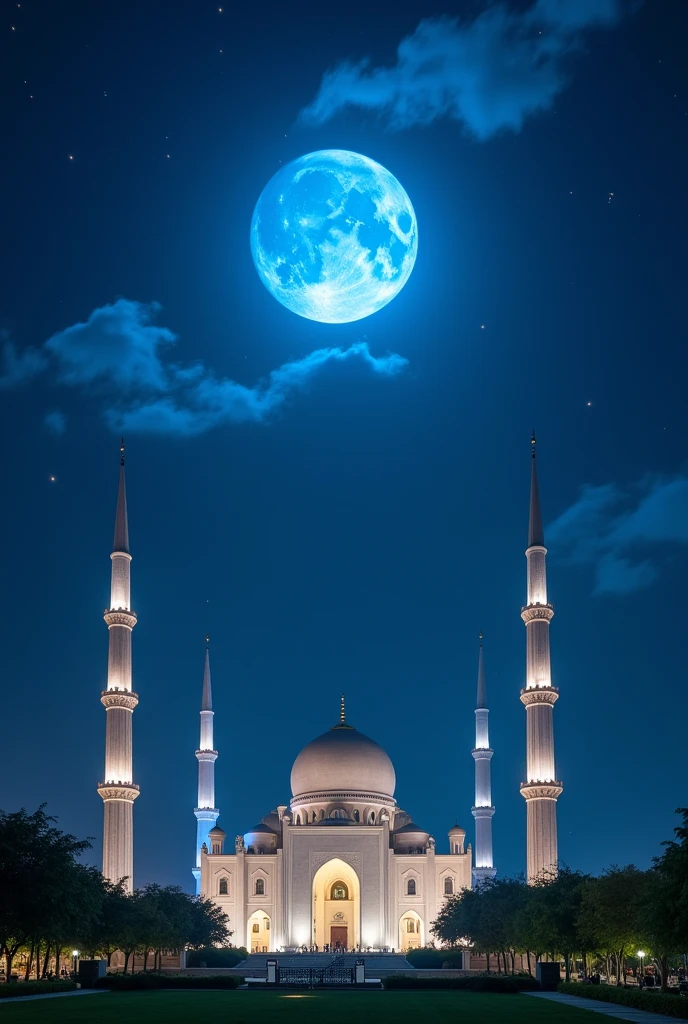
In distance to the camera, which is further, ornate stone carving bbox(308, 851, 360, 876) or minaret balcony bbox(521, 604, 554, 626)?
ornate stone carving bbox(308, 851, 360, 876)

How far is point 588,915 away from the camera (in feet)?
137

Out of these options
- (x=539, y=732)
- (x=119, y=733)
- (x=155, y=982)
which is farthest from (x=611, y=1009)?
(x=119, y=733)

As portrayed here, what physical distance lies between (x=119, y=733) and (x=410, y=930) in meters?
24.4

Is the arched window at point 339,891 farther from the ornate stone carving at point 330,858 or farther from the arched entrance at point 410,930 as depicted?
the arched entrance at point 410,930

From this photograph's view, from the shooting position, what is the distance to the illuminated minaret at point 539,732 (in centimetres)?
5978

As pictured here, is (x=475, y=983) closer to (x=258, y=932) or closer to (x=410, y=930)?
(x=410, y=930)

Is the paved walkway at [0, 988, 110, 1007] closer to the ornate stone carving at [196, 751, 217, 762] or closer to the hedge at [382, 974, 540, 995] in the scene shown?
the hedge at [382, 974, 540, 995]

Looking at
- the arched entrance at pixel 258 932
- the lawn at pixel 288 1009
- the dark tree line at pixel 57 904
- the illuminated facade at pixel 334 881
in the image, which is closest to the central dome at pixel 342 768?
the illuminated facade at pixel 334 881

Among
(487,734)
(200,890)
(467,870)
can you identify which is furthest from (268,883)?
(487,734)

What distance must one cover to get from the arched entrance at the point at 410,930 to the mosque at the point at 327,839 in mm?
86

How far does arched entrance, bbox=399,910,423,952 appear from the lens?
249ft

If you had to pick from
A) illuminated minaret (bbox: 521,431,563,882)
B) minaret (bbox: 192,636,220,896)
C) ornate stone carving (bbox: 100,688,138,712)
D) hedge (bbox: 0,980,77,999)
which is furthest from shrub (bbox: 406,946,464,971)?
hedge (bbox: 0,980,77,999)

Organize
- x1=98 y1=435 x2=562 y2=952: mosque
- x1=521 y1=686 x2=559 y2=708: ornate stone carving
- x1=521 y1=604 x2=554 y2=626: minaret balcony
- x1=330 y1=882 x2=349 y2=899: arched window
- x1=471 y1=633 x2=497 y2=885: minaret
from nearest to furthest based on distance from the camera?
x1=521 y1=686 x2=559 y2=708: ornate stone carving
x1=521 y1=604 x2=554 y2=626: minaret balcony
x1=98 y1=435 x2=562 y2=952: mosque
x1=330 y1=882 x2=349 y2=899: arched window
x1=471 y1=633 x2=497 y2=885: minaret

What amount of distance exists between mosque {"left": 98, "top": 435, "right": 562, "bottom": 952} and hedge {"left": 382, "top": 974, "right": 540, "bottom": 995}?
18928mm
